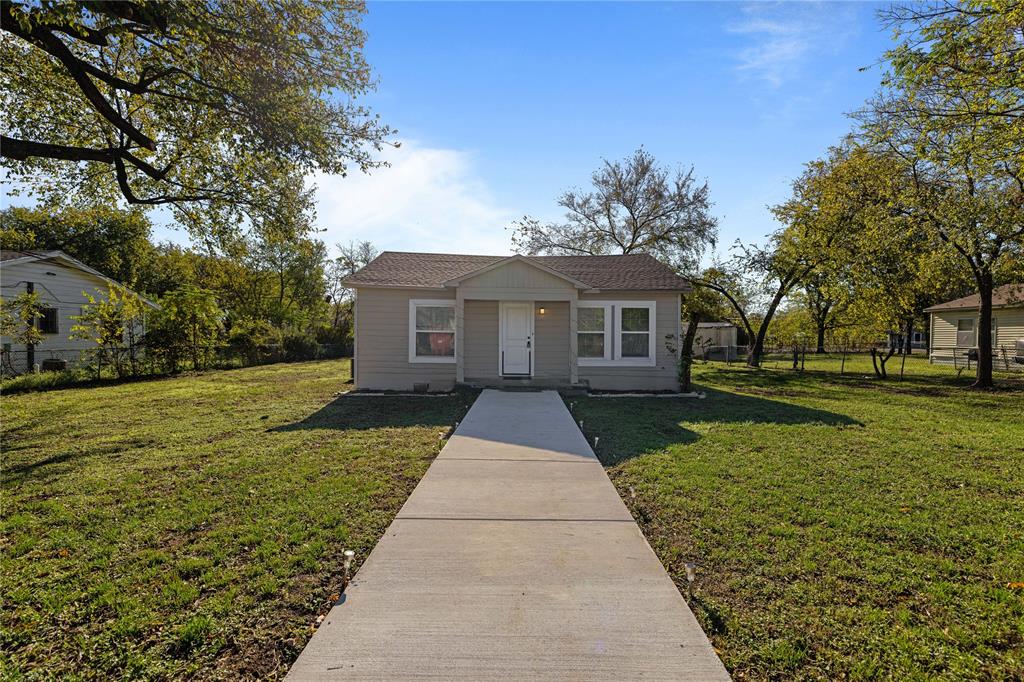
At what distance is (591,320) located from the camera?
1284 centimetres

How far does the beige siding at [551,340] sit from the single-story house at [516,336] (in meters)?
0.03

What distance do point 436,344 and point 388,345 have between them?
1.25 metres

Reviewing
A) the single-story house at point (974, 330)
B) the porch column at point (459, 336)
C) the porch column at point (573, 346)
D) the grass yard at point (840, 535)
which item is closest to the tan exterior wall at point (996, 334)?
the single-story house at point (974, 330)

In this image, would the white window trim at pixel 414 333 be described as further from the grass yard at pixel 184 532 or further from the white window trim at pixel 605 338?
the grass yard at pixel 184 532

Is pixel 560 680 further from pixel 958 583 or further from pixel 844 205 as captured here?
pixel 844 205

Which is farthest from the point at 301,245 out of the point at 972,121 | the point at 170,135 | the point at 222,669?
the point at 972,121

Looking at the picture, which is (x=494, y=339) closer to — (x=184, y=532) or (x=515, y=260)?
(x=515, y=260)

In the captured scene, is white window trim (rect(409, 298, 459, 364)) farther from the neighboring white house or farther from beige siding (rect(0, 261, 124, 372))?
beige siding (rect(0, 261, 124, 372))

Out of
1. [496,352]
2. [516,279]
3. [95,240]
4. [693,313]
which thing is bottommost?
[496,352]

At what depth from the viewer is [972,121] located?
7473 millimetres

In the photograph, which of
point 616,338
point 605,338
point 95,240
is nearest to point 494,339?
point 605,338

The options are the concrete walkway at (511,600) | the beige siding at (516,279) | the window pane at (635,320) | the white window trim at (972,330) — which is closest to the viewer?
the concrete walkway at (511,600)

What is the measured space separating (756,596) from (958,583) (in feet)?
4.68

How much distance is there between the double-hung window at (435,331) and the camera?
41.2 ft
